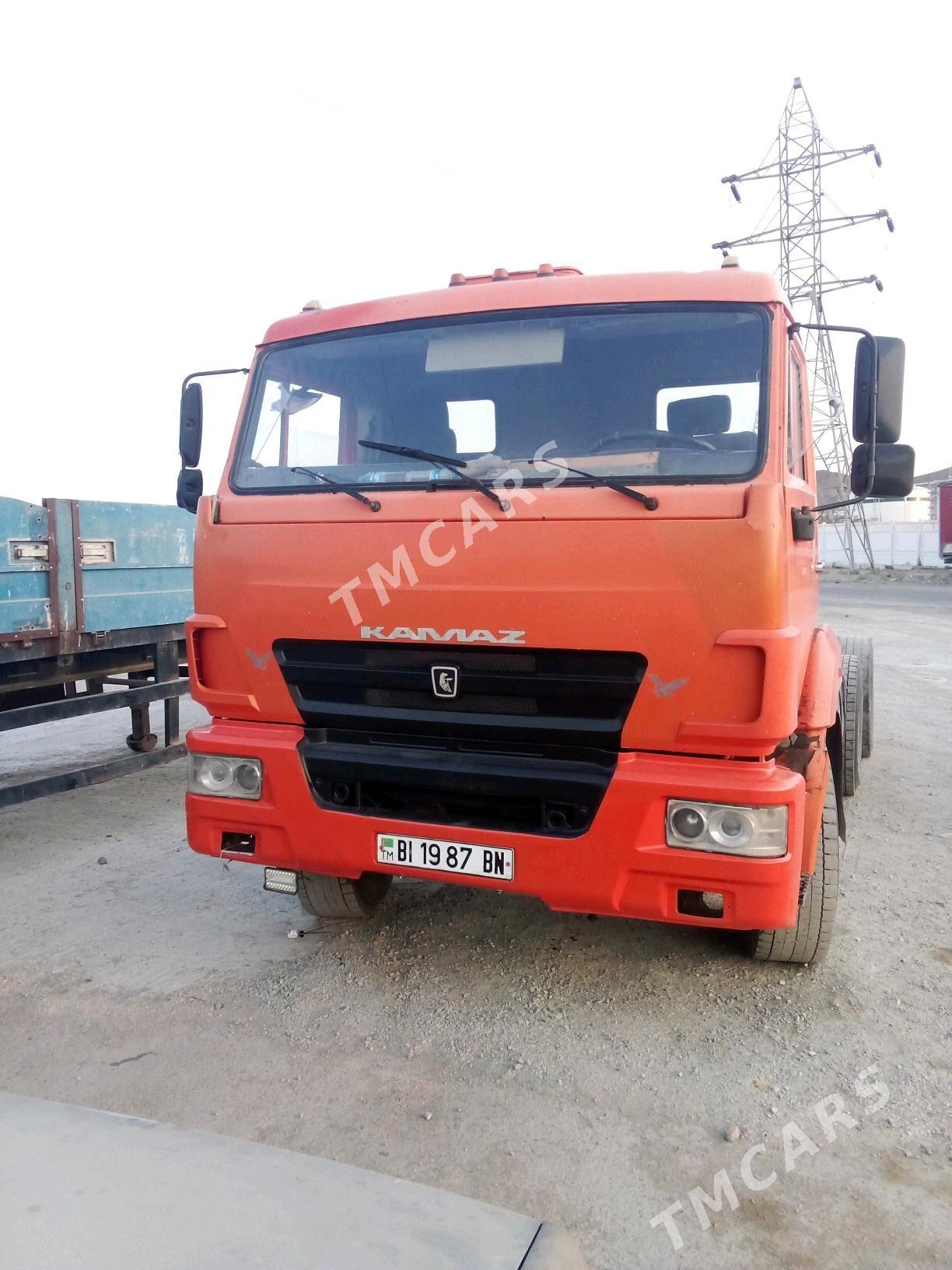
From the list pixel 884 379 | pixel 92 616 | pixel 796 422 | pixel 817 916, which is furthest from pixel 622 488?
pixel 92 616

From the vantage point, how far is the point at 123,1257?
1044 mm

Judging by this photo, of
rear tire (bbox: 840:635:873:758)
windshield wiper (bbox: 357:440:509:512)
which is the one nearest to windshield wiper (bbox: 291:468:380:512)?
windshield wiper (bbox: 357:440:509:512)

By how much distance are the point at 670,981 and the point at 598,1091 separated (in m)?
0.74

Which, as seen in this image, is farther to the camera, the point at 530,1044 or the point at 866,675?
the point at 866,675

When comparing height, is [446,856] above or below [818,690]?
below

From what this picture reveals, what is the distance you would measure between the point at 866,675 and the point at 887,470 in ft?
10.8

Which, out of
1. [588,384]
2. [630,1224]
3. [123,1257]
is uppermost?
[588,384]

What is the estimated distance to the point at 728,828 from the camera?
276 cm

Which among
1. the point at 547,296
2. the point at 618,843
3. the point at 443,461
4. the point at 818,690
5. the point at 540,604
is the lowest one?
the point at 618,843

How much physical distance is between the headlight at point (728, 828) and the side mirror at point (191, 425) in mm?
2524

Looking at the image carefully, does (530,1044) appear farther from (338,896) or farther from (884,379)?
(884,379)

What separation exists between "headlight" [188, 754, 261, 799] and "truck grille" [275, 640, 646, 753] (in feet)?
0.92

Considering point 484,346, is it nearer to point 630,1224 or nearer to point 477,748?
point 477,748

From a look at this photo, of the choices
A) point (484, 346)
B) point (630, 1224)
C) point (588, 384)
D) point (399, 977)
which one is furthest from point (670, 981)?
point (484, 346)
